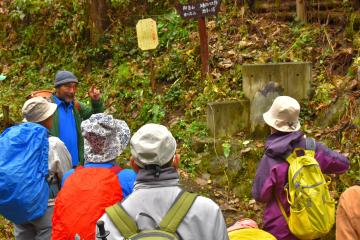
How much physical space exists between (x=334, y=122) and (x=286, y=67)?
1.12m

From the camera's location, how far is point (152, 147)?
251 centimetres

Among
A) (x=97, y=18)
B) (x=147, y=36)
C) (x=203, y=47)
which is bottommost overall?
(x=203, y=47)

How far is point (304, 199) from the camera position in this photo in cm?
351

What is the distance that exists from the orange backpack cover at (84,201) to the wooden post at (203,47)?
216 inches

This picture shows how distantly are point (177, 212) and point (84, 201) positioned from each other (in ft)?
2.78

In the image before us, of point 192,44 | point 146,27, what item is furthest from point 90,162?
point 192,44

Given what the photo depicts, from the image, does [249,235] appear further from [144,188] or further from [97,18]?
[97,18]

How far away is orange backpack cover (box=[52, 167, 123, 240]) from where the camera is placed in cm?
301

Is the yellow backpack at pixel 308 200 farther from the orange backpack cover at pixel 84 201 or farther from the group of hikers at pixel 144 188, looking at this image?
the orange backpack cover at pixel 84 201

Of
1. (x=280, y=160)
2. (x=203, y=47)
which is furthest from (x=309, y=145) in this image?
(x=203, y=47)

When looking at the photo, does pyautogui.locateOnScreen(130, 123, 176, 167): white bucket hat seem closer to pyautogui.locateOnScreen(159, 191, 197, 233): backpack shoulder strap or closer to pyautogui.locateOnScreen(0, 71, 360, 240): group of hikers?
pyautogui.locateOnScreen(0, 71, 360, 240): group of hikers

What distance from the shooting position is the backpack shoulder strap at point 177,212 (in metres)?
2.41

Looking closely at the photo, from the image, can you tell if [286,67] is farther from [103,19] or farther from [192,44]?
[103,19]

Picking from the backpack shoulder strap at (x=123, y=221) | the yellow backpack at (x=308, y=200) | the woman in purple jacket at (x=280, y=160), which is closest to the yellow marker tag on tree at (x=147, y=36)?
the woman in purple jacket at (x=280, y=160)
